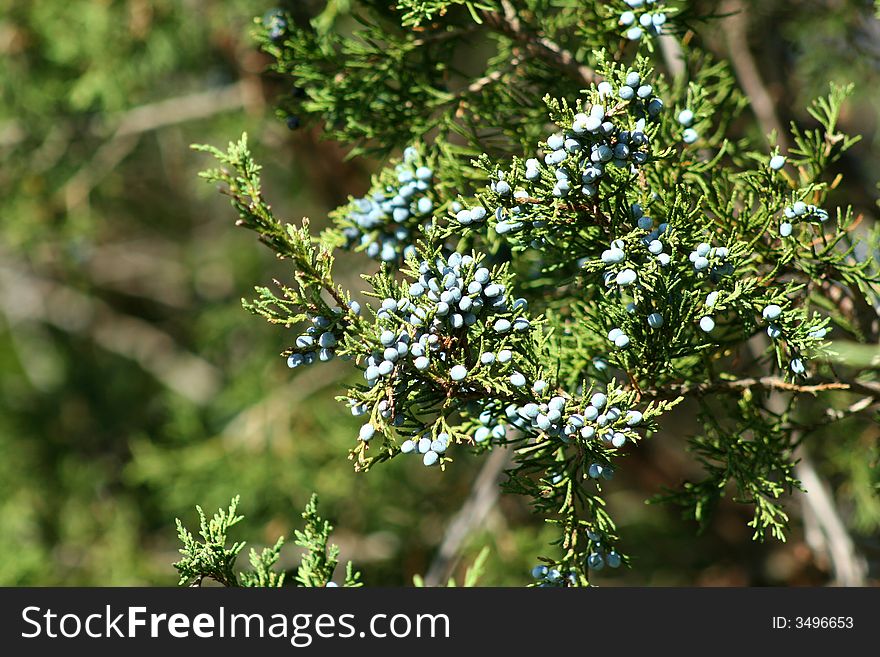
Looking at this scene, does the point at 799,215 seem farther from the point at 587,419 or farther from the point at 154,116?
the point at 154,116

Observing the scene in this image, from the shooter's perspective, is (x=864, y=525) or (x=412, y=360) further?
(x=864, y=525)

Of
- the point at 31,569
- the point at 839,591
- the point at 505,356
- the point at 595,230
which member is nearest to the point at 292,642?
the point at 505,356

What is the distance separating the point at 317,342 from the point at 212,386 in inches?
104

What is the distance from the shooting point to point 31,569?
93.7 inches

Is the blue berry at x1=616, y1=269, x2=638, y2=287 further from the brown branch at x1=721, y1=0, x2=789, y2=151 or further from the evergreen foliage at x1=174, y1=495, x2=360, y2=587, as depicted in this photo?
the brown branch at x1=721, y1=0, x2=789, y2=151

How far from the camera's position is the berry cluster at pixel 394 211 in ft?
4.02

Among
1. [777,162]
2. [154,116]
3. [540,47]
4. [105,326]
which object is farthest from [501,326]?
[105,326]

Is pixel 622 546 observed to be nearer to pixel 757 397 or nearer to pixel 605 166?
pixel 757 397

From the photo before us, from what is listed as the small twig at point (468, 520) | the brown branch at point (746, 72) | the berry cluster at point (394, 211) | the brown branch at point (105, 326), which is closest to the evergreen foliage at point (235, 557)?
the berry cluster at point (394, 211)

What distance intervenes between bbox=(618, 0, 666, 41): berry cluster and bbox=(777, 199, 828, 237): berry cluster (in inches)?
12.8

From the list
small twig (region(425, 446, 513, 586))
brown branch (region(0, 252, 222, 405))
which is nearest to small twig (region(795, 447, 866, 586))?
small twig (region(425, 446, 513, 586))

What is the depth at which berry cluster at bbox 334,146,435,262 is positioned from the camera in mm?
1227

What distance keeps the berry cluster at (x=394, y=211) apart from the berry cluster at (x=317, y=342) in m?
0.27

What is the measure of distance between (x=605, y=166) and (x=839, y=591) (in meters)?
0.81
